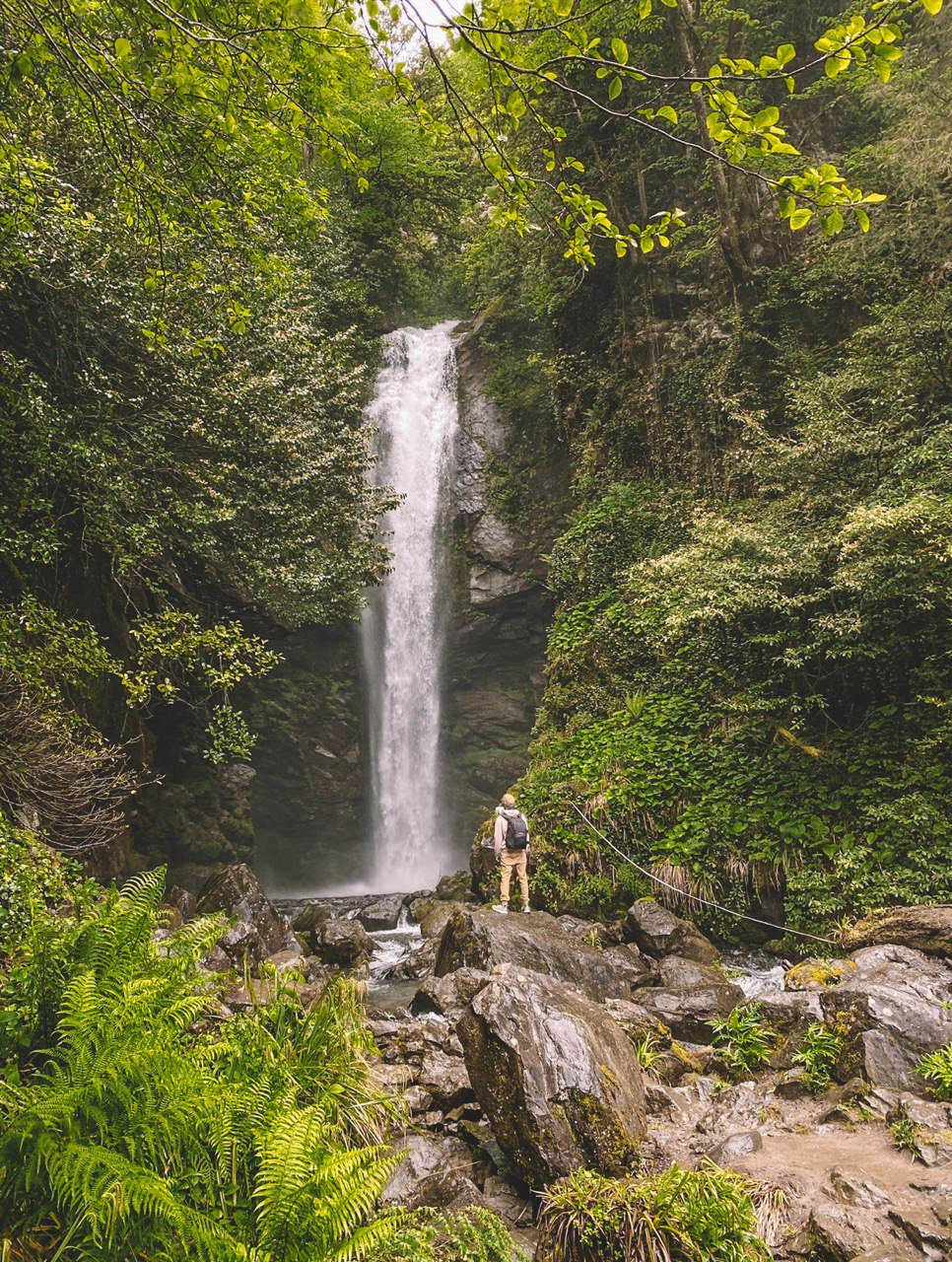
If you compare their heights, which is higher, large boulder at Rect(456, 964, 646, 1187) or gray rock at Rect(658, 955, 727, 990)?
large boulder at Rect(456, 964, 646, 1187)

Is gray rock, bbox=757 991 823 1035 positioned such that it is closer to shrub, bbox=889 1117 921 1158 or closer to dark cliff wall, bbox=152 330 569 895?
shrub, bbox=889 1117 921 1158

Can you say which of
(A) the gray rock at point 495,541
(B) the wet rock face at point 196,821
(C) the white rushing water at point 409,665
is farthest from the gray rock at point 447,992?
(A) the gray rock at point 495,541

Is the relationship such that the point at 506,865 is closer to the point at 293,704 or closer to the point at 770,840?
the point at 770,840

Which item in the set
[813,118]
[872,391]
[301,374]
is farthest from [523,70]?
[813,118]

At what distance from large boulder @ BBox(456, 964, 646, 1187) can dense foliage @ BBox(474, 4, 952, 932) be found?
164 inches

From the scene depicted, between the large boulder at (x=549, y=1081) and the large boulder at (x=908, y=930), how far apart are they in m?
2.76

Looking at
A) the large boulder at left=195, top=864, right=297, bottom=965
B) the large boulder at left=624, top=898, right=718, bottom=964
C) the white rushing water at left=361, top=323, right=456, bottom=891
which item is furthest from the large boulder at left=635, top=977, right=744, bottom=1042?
the white rushing water at left=361, top=323, right=456, bottom=891

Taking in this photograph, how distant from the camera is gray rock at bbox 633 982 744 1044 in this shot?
504cm

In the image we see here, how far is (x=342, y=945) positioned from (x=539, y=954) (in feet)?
13.9

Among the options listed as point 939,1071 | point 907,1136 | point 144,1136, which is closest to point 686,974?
point 939,1071

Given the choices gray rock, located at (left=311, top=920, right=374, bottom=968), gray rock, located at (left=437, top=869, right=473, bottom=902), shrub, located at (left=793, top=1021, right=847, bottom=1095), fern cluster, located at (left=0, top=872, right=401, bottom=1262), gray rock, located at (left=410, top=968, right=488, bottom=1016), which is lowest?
gray rock, located at (left=437, top=869, right=473, bottom=902)

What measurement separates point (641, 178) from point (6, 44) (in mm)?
11574

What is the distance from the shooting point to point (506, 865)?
836cm

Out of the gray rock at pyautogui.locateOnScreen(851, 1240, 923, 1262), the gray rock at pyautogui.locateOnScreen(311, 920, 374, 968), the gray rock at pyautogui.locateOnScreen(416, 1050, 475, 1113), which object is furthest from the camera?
the gray rock at pyautogui.locateOnScreen(311, 920, 374, 968)
